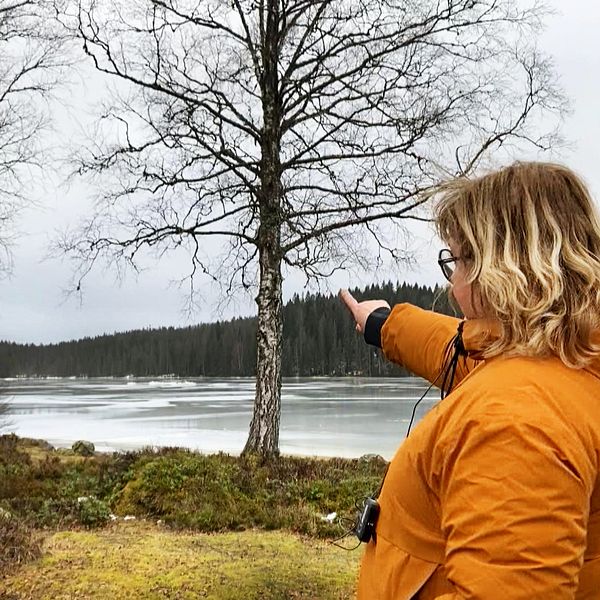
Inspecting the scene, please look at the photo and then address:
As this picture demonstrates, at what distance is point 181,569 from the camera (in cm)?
530

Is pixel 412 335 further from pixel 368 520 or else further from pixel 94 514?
pixel 94 514

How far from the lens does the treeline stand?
66438 millimetres

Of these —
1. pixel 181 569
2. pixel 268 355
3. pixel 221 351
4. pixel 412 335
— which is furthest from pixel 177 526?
pixel 221 351

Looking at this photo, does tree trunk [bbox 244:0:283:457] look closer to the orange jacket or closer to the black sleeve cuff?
the black sleeve cuff

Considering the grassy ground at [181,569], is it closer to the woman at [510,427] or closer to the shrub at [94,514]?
the shrub at [94,514]

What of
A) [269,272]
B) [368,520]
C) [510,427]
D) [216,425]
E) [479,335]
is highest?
[269,272]

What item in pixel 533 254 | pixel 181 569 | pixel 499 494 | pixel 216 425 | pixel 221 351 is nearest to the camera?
pixel 499 494

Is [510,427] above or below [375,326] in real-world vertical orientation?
below

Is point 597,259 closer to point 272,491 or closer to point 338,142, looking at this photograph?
point 272,491

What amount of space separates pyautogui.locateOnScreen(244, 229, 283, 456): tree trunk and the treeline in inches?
560

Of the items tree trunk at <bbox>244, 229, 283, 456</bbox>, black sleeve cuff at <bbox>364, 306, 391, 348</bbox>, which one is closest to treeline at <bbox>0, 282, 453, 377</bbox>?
tree trunk at <bbox>244, 229, 283, 456</bbox>

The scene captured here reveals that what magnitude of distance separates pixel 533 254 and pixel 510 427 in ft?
1.21

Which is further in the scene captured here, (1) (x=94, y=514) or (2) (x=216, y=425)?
(2) (x=216, y=425)

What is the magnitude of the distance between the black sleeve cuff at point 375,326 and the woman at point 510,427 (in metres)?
0.72
